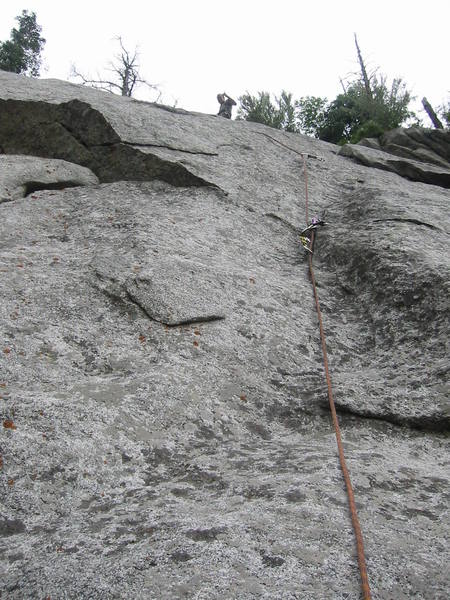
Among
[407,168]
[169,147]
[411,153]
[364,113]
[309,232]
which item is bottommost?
[309,232]

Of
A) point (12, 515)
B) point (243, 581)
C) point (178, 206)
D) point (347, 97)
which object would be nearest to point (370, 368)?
point (243, 581)

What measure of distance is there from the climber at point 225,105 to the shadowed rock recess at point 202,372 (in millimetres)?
5427

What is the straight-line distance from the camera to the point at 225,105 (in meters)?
12.6

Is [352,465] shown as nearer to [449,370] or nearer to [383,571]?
[383,571]

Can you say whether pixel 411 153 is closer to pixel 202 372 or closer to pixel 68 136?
pixel 68 136

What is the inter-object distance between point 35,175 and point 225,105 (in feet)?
24.7

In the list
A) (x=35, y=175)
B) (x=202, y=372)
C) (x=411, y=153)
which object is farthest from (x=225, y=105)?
(x=202, y=372)

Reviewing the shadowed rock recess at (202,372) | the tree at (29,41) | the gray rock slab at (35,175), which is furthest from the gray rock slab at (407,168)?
the tree at (29,41)

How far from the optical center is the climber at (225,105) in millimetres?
12555

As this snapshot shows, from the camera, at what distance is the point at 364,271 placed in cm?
521

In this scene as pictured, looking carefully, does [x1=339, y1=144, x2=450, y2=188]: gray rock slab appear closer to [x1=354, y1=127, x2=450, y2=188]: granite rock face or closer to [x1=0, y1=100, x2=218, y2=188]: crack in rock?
[x1=354, y1=127, x2=450, y2=188]: granite rock face

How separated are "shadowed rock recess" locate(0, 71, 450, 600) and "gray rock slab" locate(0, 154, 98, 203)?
38 millimetres

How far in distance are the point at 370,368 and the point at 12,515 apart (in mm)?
2936

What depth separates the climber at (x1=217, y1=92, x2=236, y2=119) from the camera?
12.6 meters
